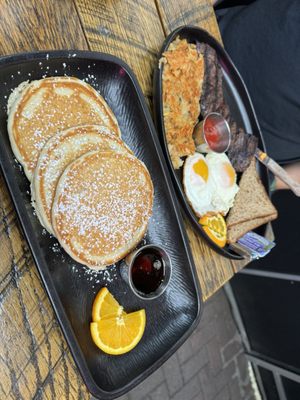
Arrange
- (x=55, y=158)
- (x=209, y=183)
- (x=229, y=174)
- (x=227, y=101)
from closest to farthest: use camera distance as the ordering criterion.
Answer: (x=55, y=158) < (x=209, y=183) < (x=229, y=174) < (x=227, y=101)

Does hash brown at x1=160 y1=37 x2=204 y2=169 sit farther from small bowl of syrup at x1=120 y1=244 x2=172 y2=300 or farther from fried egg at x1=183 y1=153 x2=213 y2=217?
small bowl of syrup at x1=120 y1=244 x2=172 y2=300

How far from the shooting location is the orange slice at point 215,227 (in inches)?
77.6

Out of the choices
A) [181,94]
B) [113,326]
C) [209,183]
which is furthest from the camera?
[209,183]

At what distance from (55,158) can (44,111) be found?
168 mm

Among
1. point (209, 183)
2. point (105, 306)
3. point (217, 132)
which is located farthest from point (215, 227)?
point (105, 306)

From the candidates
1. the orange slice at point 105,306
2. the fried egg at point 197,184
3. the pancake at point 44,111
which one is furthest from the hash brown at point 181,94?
the orange slice at point 105,306

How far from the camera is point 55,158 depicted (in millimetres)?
1431

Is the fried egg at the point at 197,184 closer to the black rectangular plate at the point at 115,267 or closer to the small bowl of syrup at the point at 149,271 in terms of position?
the black rectangular plate at the point at 115,267

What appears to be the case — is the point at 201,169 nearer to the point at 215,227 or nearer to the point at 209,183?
the point at 209,183

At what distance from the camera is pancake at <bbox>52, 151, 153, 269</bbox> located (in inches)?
56.3

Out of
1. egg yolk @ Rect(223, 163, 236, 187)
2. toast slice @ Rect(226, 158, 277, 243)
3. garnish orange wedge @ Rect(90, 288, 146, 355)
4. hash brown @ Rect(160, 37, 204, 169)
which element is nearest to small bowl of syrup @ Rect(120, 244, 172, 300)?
garnish orange wedge @ Rect(90, 288, 146, 355)

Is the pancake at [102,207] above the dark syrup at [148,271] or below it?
above

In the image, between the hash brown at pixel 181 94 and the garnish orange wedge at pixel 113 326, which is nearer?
the garnish orange wedge at pixel 113 326

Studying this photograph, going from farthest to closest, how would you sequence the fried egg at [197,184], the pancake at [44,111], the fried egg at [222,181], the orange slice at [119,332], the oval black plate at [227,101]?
1. the fried egg at [222,181]
2. the fried egg at [197,184]
3. the oval black plate at [227,101]
4. the orange slice at [119,332]
5. the pancake at [44,111]
